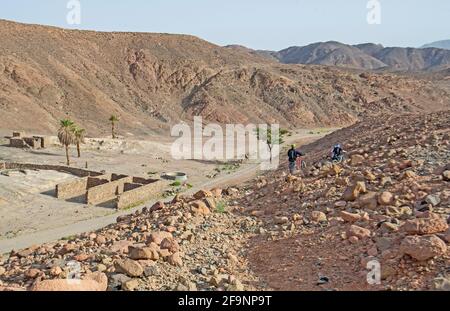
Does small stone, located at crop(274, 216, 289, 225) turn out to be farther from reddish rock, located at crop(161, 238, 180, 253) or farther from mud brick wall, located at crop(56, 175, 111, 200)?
mud brick wall, located at crop(56, 175, 111, 200)

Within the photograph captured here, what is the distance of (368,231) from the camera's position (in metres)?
8.56

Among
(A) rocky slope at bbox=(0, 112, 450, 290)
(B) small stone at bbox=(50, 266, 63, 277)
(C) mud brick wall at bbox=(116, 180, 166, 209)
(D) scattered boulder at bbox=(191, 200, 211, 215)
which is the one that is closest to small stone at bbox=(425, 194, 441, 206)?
(A) rocky slope at bbox=(0, 112, 450, 290)

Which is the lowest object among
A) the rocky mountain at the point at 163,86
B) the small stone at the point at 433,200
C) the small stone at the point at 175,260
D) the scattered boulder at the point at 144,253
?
the small stone at the point at 175,260

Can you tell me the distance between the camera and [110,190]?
29.2 meters

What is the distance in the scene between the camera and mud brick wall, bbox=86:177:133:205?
27.8 meters

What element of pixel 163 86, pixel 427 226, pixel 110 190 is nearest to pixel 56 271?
pixel 427 226

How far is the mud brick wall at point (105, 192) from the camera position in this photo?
27837mm

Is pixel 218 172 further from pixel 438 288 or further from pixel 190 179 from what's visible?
pixel 438 288

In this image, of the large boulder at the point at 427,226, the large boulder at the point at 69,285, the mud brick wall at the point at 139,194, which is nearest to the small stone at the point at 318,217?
the large boulder at the point at 427,226

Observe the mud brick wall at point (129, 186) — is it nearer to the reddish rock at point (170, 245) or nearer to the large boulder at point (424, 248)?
the reddish rock at point (170, 245)

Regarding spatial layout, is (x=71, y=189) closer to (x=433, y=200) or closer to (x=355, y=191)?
(x=355, y=191)

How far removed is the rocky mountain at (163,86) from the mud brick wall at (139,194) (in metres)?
30.4

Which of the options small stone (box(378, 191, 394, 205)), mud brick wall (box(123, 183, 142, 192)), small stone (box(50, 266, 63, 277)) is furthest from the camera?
mud brick wall (box(123, 183, 142, 192))
